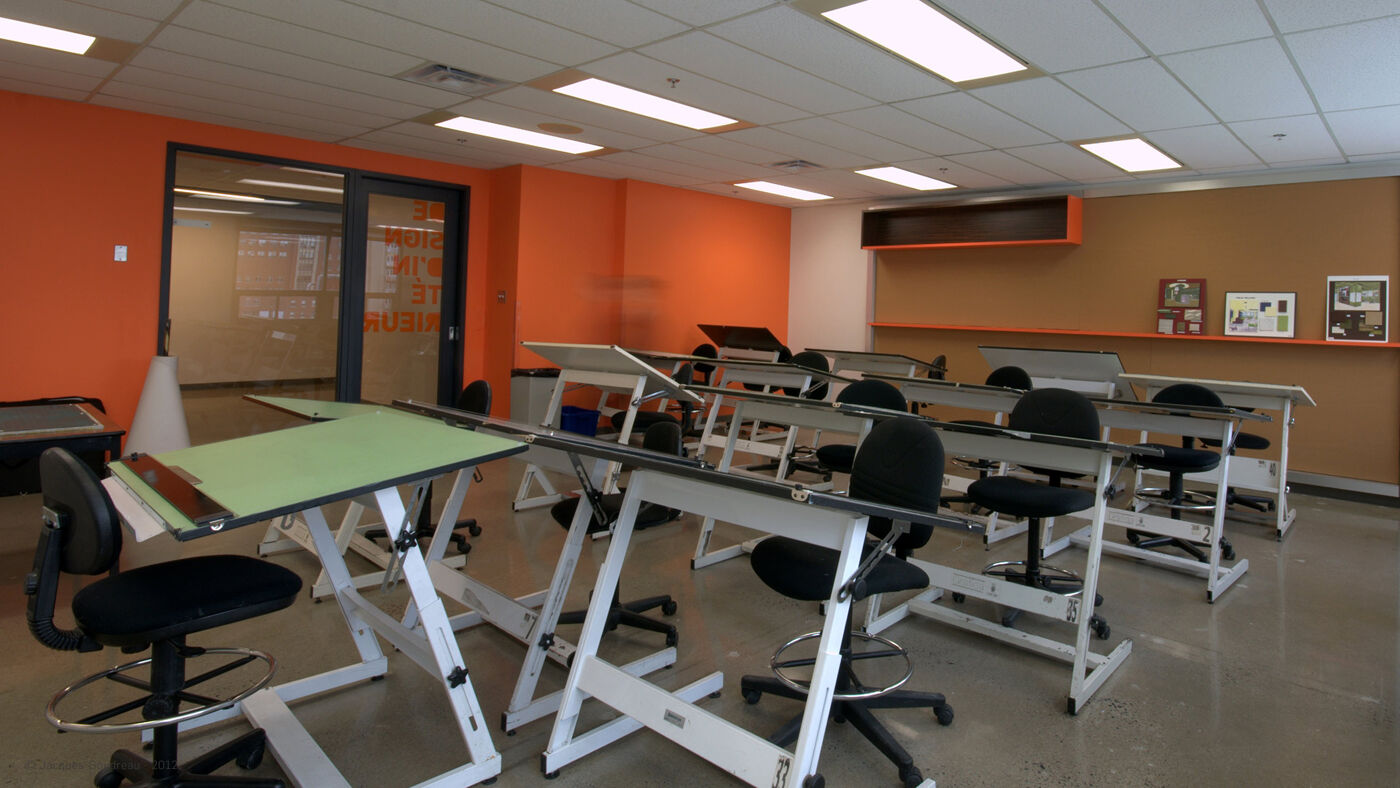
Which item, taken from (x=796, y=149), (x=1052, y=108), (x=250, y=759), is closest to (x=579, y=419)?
(x=796, y=149)

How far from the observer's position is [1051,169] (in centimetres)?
688

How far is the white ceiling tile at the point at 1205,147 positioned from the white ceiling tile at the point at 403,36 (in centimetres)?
419

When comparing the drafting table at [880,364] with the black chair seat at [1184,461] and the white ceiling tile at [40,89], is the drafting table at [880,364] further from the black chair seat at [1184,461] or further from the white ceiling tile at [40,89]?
the white ceiling tile at [40,89]

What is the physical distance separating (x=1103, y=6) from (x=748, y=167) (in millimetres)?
4091

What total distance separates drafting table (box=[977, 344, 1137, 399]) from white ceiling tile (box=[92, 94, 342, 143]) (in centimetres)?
551

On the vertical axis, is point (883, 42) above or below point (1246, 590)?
above

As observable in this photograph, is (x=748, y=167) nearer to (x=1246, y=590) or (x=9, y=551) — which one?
(x=1246, y=590)

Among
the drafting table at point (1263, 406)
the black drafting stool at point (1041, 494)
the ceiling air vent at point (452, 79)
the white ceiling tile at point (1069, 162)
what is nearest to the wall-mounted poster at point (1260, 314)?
the white ceiling tile at point (1069, 162)

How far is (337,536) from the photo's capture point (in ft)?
12.8

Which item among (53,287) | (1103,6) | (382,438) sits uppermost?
(1103,6)

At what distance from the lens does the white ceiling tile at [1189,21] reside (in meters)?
3.23

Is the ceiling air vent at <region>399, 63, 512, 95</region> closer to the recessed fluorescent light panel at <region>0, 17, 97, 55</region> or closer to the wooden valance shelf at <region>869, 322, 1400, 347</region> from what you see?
the recessed fluorescent light panel at <region>0, 17, 97, 55</region>

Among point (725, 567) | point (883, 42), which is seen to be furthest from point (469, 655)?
point (883, 42)

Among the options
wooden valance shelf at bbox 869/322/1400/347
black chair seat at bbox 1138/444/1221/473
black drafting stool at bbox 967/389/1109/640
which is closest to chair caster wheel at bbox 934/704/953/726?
black drafting stool at bbox 967/389/1109/640
